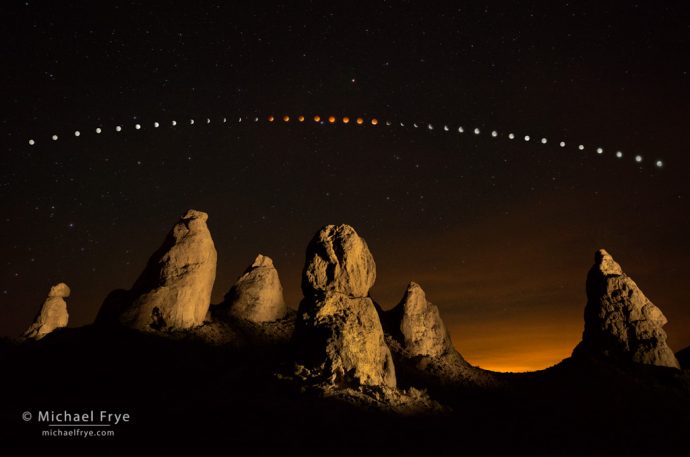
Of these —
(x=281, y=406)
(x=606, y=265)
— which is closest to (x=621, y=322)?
(x=606, y=265)

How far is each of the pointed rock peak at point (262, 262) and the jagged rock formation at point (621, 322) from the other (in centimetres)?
2314

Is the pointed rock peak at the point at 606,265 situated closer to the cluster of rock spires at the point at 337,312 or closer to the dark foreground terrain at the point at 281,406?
the cluster of rock spires at the point at 337,312

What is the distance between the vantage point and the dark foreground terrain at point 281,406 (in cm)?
1356

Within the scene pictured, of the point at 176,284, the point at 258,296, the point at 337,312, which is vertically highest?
the point at 258,296

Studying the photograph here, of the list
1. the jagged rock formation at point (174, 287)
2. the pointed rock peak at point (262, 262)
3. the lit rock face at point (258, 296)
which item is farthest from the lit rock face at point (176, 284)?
the pointed rock peak at point (262, 262)

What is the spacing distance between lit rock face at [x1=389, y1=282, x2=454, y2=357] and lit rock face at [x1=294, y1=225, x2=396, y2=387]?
1706cm

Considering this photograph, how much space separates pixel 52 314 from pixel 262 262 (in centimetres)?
1864

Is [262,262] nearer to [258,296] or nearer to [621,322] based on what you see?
[258,296]

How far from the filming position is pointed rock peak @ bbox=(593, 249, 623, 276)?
1470 inches

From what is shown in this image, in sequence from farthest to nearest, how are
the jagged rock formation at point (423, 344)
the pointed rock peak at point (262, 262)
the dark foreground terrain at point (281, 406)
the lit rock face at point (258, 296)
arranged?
1. the pointed rock peak at point (262, 262)
2. the lit rock face at point (258, 296)
3. the jagged rock formation at point (423, 344)
4. the dark foreground terrain at point (281, 406)

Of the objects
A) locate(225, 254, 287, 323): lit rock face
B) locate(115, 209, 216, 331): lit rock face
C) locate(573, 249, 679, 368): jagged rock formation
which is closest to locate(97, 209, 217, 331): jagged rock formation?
locate(115, 209, 216, 331): lit rock face

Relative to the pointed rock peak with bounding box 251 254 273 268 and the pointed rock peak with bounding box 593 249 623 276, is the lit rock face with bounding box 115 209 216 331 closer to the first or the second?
the pointed rock peak with bounding box 251 254 273 268

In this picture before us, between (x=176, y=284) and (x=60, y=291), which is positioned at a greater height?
(x=60, y=291)

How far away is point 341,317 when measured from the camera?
18.0m
